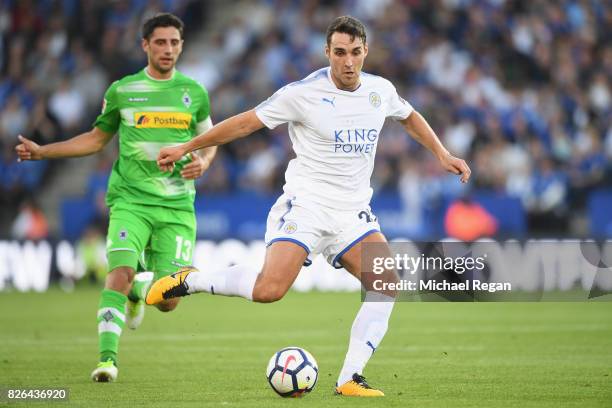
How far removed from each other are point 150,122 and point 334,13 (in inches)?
636

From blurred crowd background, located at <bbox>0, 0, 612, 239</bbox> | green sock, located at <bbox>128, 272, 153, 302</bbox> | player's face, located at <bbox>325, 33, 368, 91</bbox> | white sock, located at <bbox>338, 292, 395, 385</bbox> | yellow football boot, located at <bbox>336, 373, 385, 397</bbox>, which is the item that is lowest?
yellow football boot, located at <bbox>336, 373, 385, 397</bbox>

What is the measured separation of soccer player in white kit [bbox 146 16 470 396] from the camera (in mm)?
7871

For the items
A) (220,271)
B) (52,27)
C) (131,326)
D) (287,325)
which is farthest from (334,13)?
(220,271)

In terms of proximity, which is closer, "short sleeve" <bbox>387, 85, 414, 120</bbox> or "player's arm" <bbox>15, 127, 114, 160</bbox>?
"short sleeve" <bbox>387, 85, 414, 120</bbox>

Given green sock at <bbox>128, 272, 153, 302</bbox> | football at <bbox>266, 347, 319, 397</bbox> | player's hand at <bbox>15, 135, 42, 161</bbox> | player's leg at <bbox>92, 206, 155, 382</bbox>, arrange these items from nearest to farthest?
1. football at <bbox>266, 347, 319, 397</bbox>
2. player's leg at <bbox>92, 206, 155, 382</bbox>
3. player's hand at <bbox>15, 135, 42, 161</bbox>
4. green sock at <bbox>128, 272, 153, 302</bbox>

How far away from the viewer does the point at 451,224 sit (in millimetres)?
20266

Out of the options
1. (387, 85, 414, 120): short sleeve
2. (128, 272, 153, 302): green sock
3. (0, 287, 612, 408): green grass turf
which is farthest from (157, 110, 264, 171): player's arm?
(128, 272, 153, 302): green sock

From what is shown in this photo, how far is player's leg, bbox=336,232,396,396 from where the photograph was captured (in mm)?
7887

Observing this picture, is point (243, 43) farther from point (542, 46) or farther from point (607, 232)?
point (607, 232)

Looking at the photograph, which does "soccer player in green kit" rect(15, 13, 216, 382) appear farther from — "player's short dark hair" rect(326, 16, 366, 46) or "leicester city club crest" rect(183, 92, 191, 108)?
"player's short dark hair" rect(326, 16, 366, 46)

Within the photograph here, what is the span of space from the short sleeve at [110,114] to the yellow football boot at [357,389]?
3155 millimetres

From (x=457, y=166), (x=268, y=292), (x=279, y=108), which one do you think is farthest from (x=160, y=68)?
(x=457, y=166)

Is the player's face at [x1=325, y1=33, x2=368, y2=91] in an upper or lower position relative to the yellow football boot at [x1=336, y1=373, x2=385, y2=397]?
upper

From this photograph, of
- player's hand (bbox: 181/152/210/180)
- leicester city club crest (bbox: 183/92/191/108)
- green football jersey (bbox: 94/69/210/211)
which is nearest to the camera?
player's hand (bbox: 181/152/210/180)
